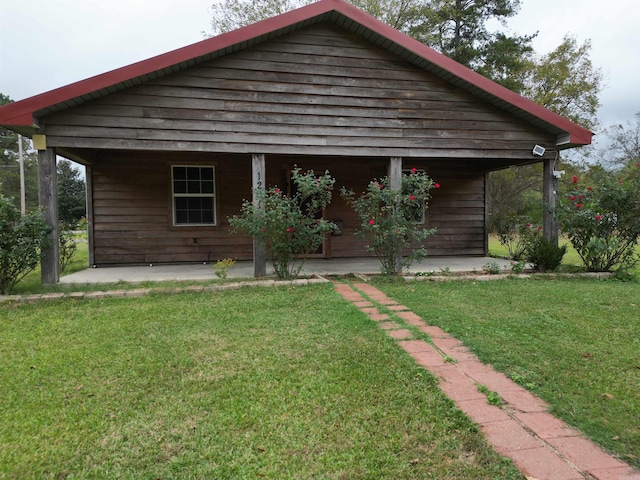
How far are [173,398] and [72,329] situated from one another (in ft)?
7.19

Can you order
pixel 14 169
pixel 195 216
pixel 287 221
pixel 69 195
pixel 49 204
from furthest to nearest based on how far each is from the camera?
pixel 14 169, pixel 69 195, pixel 195 216, pixel 287 221, pixel 49 204

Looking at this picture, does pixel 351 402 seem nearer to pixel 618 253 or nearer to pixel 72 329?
pixel 72 329

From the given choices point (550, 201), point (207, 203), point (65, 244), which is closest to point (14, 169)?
point (65, 244)

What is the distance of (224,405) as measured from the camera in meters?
2.66

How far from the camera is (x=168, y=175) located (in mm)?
9070

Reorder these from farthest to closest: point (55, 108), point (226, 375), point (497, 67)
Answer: point (497, 67), point (55, 108), point (226, 375)

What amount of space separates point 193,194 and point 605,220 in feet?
26.4

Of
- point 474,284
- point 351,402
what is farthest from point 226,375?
point 474,284

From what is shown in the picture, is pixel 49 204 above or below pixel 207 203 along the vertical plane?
below

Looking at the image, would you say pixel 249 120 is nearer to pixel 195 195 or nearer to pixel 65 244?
pixel 195 195

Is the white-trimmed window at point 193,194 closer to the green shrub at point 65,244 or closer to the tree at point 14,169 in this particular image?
the green shrub at point 65,244

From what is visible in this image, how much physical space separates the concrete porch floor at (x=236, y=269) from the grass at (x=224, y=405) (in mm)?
2728

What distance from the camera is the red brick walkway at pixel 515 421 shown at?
2027 mm

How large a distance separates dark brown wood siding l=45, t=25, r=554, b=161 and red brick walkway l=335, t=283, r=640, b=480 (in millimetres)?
4249
